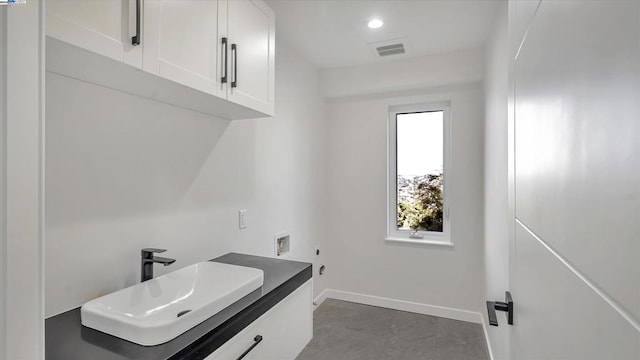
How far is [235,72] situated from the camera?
143 cm

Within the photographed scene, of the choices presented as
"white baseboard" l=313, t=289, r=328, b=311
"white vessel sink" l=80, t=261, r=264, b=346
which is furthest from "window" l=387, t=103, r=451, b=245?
"white vessel sink" l=80, t=261, r=264, b=346

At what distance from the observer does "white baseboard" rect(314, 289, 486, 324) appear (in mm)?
2908

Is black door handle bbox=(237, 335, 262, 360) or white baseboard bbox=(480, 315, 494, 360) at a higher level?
black door handle bbox=(237, 335, 262, 360)

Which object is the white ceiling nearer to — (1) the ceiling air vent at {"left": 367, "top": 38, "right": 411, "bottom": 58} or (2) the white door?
(1) the ceiling air vent at {"left": 367, "top": 38, "right": 411, "bottom": 58}

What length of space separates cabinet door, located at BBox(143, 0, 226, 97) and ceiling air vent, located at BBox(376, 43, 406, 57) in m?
1.76

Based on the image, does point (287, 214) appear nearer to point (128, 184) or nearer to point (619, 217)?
point (128, 184)

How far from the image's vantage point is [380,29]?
2365mm

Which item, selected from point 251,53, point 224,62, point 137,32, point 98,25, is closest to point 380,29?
point 251,53

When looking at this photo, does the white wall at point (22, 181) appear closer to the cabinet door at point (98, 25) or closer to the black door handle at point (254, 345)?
the cabinet door at point (98, 25)

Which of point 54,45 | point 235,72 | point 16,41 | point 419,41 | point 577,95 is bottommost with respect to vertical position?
point 577,95

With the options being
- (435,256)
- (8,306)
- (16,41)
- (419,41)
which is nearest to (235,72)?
(16,41)

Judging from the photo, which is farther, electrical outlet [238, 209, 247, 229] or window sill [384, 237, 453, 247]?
window sill [384, 237, 453, 247]

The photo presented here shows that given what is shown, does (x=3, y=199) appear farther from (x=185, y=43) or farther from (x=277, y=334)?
(x=277, y=334)

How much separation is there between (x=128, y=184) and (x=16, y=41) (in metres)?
0.93
